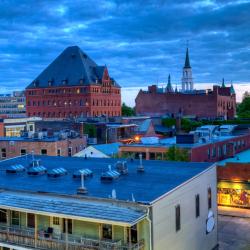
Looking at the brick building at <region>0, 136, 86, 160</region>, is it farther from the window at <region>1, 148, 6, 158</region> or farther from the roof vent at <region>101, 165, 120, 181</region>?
the roof vent at <region>101, 165, 120, 181</region>

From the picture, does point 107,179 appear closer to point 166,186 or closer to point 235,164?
point 166,186

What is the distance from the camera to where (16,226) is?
77.4 feet

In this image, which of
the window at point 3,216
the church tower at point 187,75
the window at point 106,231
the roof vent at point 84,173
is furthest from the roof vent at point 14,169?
the church tower at point 187,75

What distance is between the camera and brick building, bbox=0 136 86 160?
157ft

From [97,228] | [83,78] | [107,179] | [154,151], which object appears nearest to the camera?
[97,228]

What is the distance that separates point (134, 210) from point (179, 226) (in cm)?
449

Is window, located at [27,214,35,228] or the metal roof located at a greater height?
the metal roof

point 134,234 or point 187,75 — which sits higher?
point 187,75

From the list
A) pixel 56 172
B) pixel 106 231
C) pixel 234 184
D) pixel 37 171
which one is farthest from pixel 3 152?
pixel 106 231

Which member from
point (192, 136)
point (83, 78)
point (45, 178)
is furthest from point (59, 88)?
point (45, 178)

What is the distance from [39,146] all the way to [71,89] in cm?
6798

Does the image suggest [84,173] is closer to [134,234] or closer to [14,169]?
[14,169]

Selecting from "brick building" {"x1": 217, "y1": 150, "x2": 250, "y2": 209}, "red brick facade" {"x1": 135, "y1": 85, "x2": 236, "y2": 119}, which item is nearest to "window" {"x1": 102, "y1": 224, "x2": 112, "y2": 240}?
"brick building" {"x1": 217, "y1": 150, "x2": 250, "y2": 209}

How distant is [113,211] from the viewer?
19.5 meters
